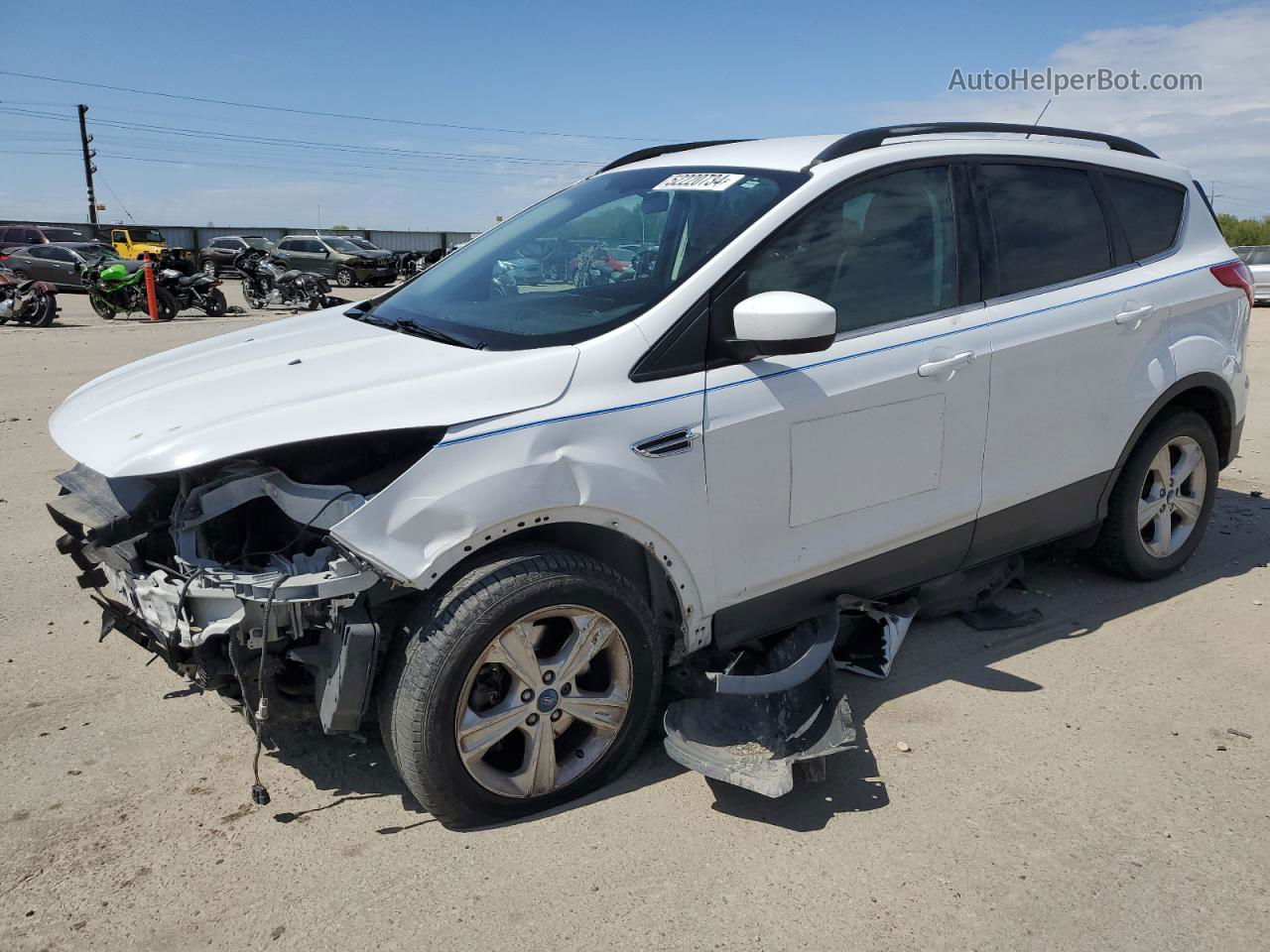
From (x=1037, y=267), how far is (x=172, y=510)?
126 inches

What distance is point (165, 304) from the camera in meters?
19.5

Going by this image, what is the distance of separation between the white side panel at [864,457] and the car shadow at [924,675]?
804mm

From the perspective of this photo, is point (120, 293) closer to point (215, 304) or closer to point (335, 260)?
point (215, 304)

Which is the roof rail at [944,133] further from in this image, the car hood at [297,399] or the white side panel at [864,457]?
the car hood at [297,399]

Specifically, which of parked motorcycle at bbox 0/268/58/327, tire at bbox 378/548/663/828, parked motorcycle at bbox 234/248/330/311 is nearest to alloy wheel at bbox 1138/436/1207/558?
tire at bbox 378/548/663/828

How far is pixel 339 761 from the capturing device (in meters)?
3.34

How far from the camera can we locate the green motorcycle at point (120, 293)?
62.4 ft

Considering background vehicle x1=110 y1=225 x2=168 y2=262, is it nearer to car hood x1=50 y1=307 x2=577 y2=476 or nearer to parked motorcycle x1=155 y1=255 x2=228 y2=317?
parked motorcycle x1=155 y1=255 x2=228 y2=317

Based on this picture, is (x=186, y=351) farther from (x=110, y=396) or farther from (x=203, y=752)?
(x=203, y=752)

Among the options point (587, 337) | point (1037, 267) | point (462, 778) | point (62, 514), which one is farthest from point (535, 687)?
point (1037, 267)

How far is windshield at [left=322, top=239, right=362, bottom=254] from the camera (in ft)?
103

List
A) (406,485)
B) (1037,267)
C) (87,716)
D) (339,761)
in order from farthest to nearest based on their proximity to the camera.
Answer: (1037,267) → (87,716) → (339,761) → (406,485)

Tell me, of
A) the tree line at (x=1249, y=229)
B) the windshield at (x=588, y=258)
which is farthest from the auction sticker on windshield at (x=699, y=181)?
the tree line at (x=1249, y=229)

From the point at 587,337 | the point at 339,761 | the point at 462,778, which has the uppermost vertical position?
the point at 587,337
